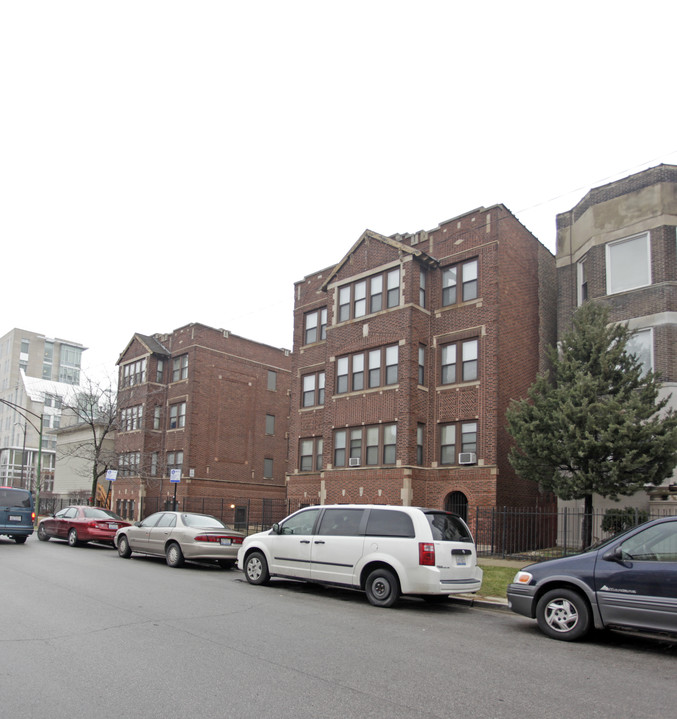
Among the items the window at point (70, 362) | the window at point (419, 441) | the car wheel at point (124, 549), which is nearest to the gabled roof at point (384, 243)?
the window at point (419, 441)

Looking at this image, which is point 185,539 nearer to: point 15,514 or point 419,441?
point 15,514

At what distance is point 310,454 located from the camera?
1123 inches

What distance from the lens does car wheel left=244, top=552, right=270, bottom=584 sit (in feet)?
42.1

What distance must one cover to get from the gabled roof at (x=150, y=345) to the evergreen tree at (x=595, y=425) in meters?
27.1

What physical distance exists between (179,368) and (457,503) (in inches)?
842

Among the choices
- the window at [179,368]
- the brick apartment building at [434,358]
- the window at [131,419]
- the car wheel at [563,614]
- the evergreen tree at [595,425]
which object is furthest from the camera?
the window at [131,419]

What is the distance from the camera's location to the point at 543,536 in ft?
74.4

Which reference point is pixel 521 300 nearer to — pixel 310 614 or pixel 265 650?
pixel 310 614

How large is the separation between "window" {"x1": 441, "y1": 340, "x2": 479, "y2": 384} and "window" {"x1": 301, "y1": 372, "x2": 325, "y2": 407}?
6423 millimetres

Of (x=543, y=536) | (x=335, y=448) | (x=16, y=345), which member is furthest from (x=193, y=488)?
(x=16, y=345)

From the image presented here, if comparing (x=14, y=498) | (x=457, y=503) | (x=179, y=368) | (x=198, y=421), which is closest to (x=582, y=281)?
(x=457, y=503)

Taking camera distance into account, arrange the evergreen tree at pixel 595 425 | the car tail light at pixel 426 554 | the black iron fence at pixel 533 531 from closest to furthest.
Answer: the car tail light at pixel 426 554
the evergreen tree at pixel 595 425
the black iron fence at pixel 533 531

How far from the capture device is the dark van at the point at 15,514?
20797mm

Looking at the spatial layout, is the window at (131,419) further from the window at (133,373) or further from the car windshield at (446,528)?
the car windshield at (446,528)
